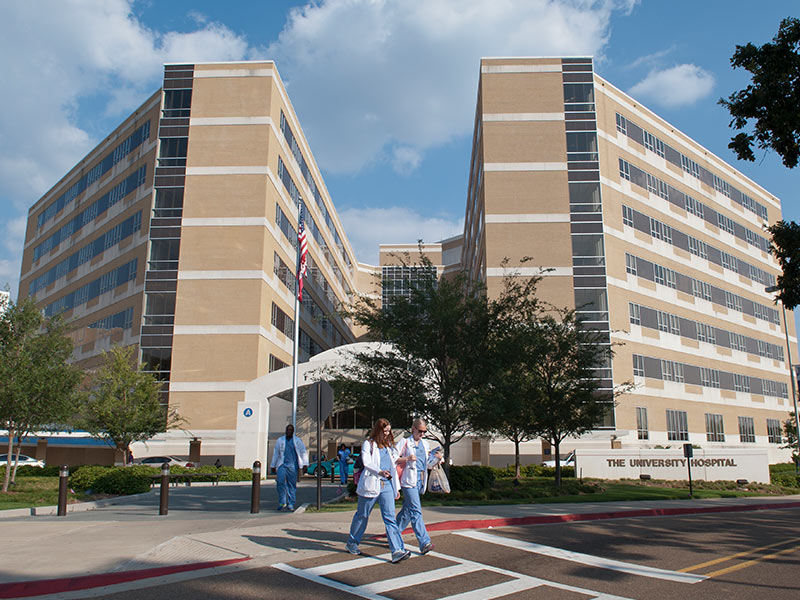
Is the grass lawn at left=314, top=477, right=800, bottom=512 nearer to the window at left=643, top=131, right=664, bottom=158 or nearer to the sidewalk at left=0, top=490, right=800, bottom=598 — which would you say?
the sidewalk at left=0, top=490, right=800, bottom=598

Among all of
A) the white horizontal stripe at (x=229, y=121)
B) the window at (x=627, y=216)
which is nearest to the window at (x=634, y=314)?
the window at (x=627, y=216)

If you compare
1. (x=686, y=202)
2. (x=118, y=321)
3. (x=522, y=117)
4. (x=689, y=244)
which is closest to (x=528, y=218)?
(x=522, y=117)

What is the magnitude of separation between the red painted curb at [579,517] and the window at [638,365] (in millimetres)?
24218

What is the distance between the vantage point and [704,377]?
50.4 metres

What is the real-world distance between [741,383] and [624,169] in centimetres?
2140

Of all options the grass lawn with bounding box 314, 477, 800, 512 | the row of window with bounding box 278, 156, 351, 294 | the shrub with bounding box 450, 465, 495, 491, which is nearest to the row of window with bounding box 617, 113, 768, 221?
the row of window with bounding box 278, 156, 351, 294

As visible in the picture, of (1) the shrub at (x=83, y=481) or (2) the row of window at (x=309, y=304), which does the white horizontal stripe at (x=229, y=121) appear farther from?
(1) the shrub at (x=83, y=481)

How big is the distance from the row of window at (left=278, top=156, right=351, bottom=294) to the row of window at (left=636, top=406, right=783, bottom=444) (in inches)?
893

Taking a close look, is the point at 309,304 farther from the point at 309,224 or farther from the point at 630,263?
the point at 630,263

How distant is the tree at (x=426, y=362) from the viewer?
747 inches

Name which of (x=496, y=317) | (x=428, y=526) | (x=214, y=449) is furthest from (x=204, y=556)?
(x=214, y=449)

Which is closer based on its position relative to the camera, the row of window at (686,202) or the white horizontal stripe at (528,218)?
the white horizontal stripe at (528,218)

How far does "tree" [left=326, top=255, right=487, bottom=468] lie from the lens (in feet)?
62.2

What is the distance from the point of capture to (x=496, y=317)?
1975 cm
